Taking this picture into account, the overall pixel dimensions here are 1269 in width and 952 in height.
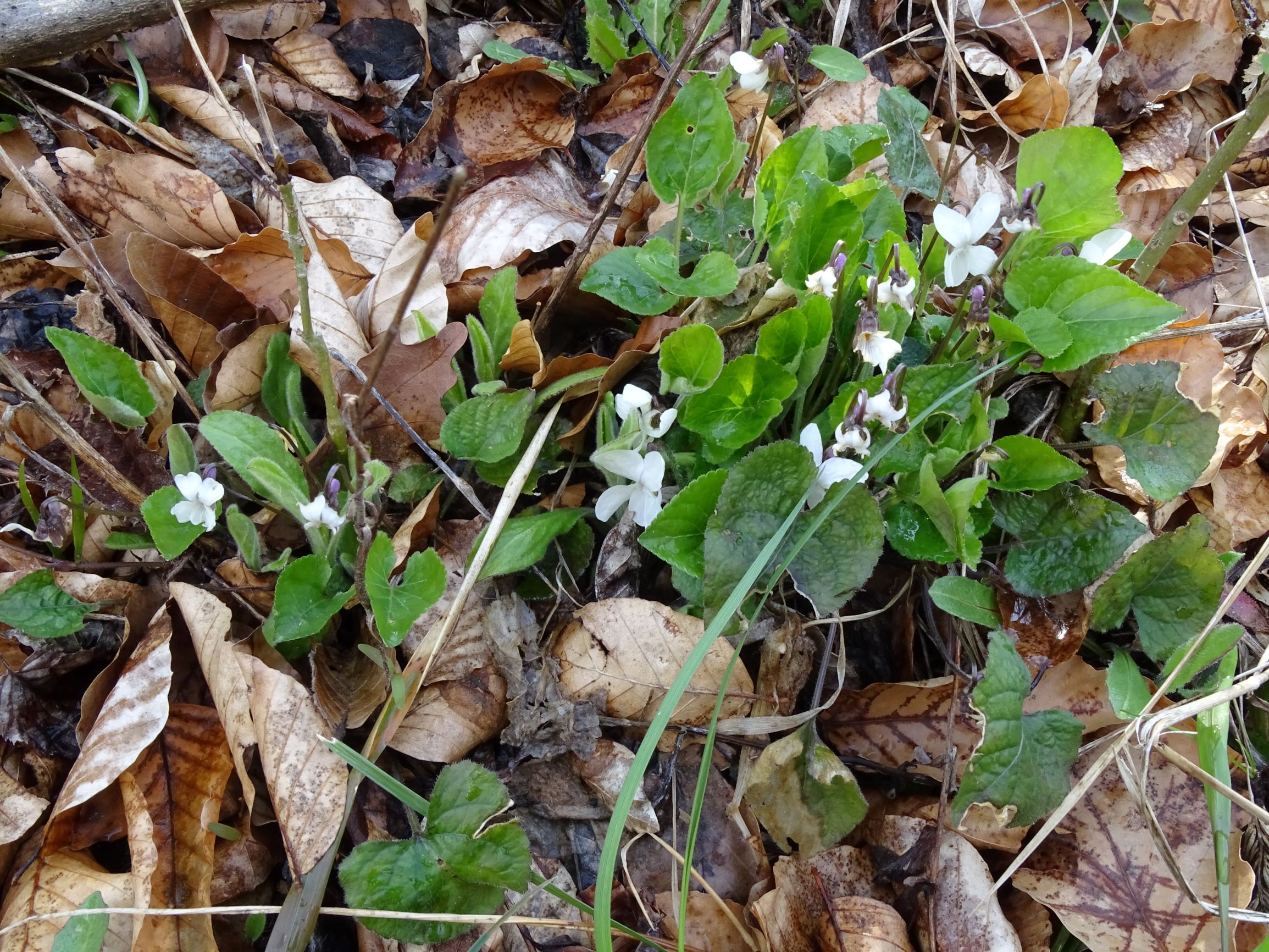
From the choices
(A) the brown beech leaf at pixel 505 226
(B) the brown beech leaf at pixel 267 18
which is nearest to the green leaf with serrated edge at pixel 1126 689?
(A) the brown beech leaf at pixel 505 226

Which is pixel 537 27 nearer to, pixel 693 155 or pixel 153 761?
pixel 693 155

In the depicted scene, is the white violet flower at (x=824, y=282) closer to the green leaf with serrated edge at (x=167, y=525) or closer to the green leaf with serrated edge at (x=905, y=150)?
the green leaf with serrated edge at (x=905, y=150)

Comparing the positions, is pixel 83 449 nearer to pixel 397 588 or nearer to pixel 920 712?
pixel 397 588

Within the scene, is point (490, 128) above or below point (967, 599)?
above

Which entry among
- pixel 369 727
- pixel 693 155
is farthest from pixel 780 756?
pixel 693 155

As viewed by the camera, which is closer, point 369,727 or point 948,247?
point 369,727

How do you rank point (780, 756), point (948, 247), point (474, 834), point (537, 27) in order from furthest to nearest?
point (537, 27)
point (948, 247)
point (780, 756)
point (474, 834)

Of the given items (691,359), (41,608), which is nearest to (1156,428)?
(691,359)
